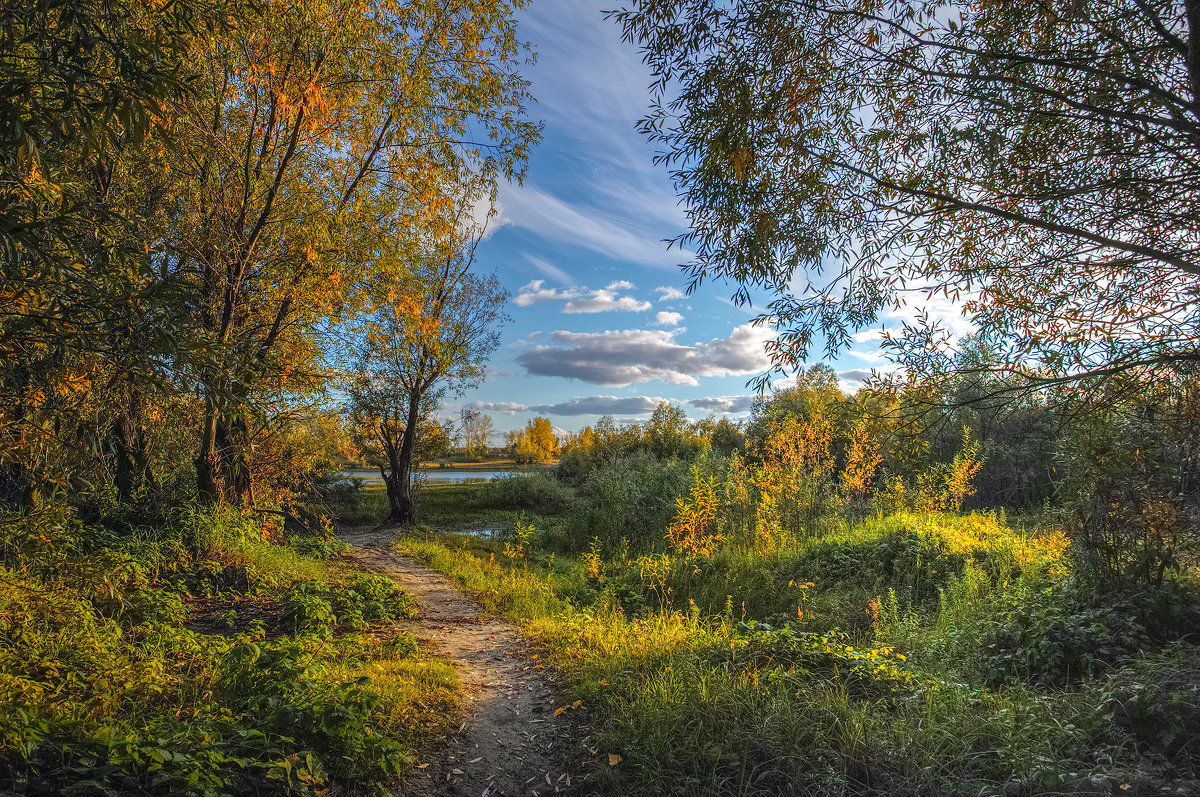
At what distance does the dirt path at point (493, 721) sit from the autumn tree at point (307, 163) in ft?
13.6

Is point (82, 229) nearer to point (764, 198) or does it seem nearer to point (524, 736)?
point (524, 736)

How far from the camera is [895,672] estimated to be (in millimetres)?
4227

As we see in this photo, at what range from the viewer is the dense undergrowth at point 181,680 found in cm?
276

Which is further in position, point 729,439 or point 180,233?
point 729,439

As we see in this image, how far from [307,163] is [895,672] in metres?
11.2

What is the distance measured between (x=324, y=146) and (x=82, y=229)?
243 inches

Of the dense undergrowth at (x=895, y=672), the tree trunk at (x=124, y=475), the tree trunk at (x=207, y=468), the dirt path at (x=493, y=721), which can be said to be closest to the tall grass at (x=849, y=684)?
the dense undergrowth at (x=895, y=672)

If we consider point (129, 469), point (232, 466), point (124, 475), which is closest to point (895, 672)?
point (232, 466)

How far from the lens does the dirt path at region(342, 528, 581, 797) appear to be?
3.79 m

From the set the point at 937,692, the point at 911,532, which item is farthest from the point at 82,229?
the point at 911,532

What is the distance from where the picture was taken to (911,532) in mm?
8367

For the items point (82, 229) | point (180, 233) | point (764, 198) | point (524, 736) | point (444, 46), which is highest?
point (444, 46)

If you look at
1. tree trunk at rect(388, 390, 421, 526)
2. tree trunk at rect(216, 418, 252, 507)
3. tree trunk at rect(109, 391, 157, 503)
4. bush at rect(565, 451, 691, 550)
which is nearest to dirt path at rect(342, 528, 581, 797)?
tree trunk at rect(216, 418, 252, 507)

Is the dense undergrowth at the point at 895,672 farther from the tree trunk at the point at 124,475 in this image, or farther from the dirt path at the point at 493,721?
the tree trunk at the point at 124,475
